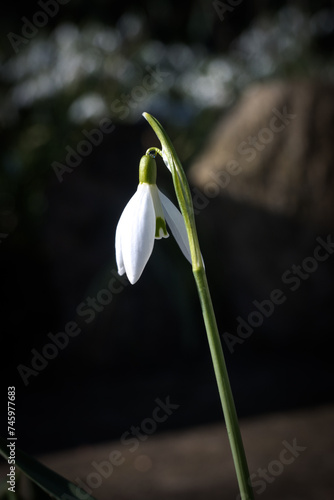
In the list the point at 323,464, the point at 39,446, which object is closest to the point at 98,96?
the point at 39,446

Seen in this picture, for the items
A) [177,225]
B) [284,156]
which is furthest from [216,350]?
[284,156]

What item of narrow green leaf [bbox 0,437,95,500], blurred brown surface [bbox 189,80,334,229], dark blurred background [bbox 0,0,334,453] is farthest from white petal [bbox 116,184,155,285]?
blurred brown surface [bbox 189,80,334,229]

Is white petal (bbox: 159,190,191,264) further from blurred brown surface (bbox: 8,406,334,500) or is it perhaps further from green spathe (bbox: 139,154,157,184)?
blurred brown surface (bbox: 8,406,334,500)

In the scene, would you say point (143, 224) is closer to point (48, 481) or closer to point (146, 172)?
point (146, 172)

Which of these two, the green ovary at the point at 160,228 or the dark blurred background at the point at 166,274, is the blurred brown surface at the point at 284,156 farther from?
the green ovary at the point at 160,228

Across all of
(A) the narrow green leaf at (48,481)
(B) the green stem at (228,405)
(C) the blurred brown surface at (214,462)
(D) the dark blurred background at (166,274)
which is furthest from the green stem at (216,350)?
(D) the dark blurred background at (166,274)

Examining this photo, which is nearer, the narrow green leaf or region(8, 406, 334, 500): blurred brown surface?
the narrow green leaf
